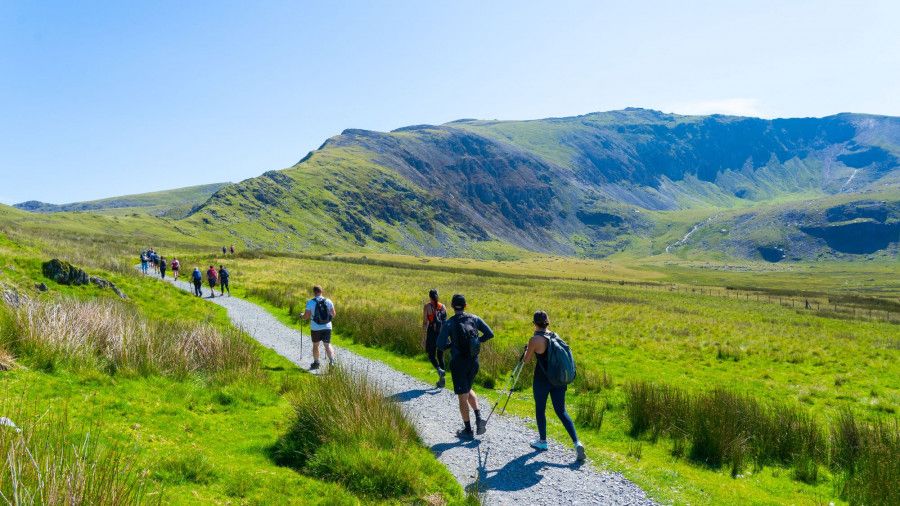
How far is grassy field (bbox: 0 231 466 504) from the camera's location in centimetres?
457

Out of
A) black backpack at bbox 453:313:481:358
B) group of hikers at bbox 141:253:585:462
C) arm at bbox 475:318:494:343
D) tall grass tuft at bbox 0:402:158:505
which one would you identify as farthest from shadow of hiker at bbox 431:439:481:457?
tall grass tuft at bbox 0:402:158:505

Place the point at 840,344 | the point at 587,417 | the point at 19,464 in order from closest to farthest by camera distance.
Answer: the point at 19,464
the point at 587,417
the point at 840,344

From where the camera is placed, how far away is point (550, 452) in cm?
887

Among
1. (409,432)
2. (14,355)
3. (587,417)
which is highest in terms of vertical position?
(14,355)

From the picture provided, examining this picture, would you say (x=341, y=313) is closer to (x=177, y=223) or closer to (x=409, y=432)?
(x=409, y=432)

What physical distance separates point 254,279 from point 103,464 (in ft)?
137

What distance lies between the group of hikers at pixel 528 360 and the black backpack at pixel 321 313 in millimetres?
5371

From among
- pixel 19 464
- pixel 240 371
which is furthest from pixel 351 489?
pixel 240 371

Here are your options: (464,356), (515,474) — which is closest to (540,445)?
(515,474)

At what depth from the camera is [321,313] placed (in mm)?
13891

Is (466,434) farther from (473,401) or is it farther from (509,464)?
(509,464)

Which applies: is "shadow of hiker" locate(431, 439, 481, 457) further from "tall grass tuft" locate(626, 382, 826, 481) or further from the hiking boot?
"tall grass tuft" locate(626, 382, 826, 481)

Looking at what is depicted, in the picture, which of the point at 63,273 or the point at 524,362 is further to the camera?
the point at 63,273

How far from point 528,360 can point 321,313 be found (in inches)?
283
